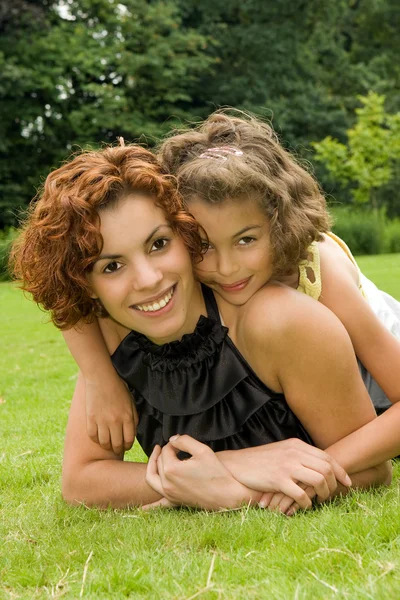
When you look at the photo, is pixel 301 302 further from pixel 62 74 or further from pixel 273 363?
pixel 62 74

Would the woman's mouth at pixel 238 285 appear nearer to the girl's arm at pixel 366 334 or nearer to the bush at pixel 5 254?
the girl's arm at pixel 366 334

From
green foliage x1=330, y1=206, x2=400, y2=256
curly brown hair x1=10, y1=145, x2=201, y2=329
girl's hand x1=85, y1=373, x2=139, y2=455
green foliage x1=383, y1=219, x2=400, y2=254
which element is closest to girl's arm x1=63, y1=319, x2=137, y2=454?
girl's hand x1=85, y1=373, x2=139, y2=455

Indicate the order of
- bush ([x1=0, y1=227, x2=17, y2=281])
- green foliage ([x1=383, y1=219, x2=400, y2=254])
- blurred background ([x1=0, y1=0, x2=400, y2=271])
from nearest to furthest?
bush ([x1=0, y1=227, x2=17, y2=281]) < green foliage ([x1=383, y1=219, x2=400, y2=254]) < blurred background ([x1=0, y1=0, x2=400, y2=271])

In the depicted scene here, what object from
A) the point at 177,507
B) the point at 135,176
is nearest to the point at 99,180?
the point at 135,176

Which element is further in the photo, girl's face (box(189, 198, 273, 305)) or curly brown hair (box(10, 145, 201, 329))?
girl's face (box(189, 198, 273, 305))

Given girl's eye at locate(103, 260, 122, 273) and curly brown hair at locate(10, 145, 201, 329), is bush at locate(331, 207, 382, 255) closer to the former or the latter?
curly brown hair at locate(10, 145, 201, 329)

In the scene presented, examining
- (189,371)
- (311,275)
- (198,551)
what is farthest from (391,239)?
(198,551)

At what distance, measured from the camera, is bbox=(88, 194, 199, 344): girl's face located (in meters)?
Answer: 3.12

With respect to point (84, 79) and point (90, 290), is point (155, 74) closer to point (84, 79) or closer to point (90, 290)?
point (84, 79)

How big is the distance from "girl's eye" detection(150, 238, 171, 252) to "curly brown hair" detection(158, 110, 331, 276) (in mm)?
216

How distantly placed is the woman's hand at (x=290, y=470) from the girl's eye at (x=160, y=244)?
34.1 inches

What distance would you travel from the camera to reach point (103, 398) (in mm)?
3566

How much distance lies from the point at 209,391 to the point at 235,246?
0.59 metres

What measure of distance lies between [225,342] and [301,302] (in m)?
0.39
